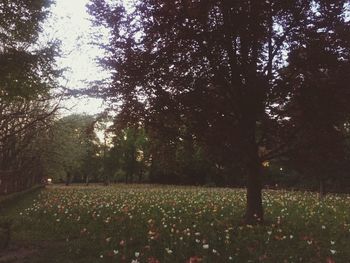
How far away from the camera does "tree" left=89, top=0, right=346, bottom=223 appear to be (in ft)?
34.5

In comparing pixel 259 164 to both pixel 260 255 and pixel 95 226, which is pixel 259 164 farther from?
pixel 95 226

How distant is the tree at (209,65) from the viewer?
10.5 meters

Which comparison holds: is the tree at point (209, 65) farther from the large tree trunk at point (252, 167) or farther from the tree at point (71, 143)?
the tree at point (71, 143)

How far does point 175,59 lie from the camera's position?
11.2m

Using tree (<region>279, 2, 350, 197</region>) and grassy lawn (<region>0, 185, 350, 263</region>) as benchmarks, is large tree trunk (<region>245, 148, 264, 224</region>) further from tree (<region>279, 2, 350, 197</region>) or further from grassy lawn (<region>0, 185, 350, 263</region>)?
tree (<region>279, 2, 350, 197</region>)

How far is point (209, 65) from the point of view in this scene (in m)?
11.2

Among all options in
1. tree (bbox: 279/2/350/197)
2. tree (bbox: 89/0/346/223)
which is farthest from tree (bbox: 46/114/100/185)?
tree (bbox: 279/2/350/197)

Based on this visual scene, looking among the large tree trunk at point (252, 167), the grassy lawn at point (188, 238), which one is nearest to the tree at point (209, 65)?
the large tree trunk at point (252, 167)

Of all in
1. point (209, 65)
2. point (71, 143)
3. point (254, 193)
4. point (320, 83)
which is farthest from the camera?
point (71, 143)

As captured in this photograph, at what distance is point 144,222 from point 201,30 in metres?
6.24

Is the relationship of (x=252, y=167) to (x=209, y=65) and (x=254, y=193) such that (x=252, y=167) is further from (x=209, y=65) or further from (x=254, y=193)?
(x=209, y=65)

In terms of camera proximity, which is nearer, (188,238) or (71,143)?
(188,238)

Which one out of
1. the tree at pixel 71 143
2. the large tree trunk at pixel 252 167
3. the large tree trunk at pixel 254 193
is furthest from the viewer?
the tree at pixel 71 143

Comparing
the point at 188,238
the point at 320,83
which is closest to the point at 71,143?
the point at 188,238
